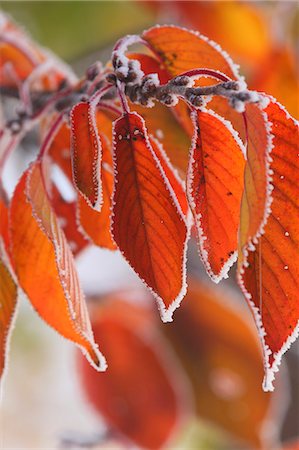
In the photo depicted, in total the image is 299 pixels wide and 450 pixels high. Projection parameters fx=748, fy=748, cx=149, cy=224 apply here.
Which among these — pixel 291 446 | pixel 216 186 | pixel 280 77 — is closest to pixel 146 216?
pixel 216 186

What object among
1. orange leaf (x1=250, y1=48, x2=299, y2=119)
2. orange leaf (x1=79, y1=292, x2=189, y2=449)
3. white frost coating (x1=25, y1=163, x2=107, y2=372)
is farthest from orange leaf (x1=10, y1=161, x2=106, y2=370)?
orange leaf (x1=79, y1=292, x2=189, y2=449)

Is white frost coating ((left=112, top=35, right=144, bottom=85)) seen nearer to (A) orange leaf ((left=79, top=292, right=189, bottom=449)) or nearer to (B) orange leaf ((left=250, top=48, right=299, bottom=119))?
(B) orange leaf ((left=250, top=48, right=299, bottom=119))

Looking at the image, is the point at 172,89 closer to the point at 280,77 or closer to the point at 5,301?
the point at 5,301

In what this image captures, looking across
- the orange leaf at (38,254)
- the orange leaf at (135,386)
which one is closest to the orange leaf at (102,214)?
the orange leaf at (38,254)

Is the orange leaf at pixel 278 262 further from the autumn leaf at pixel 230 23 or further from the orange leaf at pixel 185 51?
the autumn leaf at pixel 230 23

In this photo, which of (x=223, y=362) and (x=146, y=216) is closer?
(x=146, y=216)
